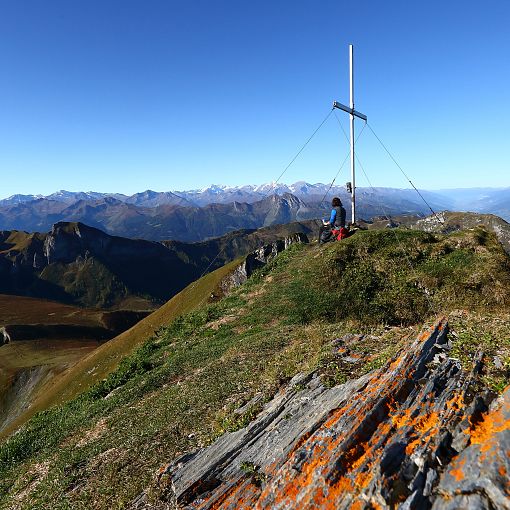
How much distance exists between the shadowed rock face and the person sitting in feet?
66.8

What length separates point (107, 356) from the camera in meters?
69.0

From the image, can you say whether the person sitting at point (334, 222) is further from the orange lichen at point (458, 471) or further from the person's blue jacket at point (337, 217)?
the orange lichen at point (458, 471)

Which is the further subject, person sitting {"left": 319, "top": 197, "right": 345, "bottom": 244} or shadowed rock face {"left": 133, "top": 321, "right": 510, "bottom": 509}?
person sitting {"left": 319, "top": 197, "right": 345, "bottom": 244}

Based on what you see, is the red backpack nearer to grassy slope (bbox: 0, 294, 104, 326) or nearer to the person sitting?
the person sitting

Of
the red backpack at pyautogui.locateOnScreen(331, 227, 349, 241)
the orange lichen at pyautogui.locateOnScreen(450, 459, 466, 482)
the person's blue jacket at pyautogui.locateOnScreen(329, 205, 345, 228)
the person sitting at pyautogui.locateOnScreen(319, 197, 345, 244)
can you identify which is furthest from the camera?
the red backpack at pyautogui.locateOnScreen(331, 227, 349, 241)

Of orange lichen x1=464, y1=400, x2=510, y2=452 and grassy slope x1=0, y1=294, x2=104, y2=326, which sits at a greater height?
orange lichen x1=464, y1=400, x2=510, y2=452

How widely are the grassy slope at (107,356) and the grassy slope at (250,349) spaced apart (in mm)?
27971

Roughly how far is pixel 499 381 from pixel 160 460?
11308 mm

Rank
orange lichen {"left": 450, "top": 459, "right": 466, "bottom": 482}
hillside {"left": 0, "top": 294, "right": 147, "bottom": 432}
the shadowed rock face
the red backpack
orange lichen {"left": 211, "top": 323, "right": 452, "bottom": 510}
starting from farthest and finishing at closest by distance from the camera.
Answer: hillside {"left": 0, "top": 294, "right": 147, "bottom": 432} < the red backpack < orange lichen {"left": 211, "top": 323, "right": 452, "bottom": 510} < the shadowed rock face < orange lichen {"left": 450, "top": 459, "right": 466, "bottom": 482}

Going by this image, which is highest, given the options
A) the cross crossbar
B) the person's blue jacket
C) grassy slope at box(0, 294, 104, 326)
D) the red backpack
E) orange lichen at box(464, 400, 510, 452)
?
the cross crossbar

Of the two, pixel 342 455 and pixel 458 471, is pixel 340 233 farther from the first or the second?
pixel 458 471

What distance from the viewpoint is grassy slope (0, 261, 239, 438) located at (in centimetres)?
5553

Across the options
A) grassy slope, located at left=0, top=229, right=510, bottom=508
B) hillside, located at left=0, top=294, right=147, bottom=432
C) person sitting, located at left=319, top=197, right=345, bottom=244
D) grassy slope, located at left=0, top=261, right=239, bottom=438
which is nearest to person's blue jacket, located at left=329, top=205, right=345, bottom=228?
person sitting, located at left=319, top=197, right=345, bottom=244

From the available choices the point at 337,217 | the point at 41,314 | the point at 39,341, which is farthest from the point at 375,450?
the point at 41,314
